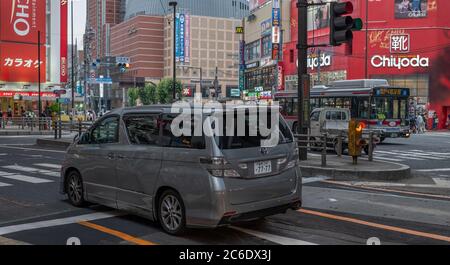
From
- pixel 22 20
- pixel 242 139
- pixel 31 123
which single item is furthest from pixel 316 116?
pixel 22 20

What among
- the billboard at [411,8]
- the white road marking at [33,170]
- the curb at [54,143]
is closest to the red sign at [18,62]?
the curb at [54,143]

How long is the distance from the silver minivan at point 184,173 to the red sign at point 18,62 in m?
52.4

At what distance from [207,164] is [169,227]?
3.72ft

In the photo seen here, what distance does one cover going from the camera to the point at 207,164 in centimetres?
656

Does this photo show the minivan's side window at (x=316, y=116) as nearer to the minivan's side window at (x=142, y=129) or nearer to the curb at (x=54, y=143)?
the curb at (x=54, y=143)

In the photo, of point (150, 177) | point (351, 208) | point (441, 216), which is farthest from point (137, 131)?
point (441, 216)

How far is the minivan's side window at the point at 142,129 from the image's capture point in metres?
7.49

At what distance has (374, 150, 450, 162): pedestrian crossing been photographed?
61.3ft

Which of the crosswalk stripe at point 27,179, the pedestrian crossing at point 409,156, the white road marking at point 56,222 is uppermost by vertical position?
the pedestrian crossing at point 409,156

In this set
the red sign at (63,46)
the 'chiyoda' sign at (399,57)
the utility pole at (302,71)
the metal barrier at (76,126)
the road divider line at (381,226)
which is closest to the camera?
the road divider line at (381,226)

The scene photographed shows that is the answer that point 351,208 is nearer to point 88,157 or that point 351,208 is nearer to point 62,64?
point 88,157

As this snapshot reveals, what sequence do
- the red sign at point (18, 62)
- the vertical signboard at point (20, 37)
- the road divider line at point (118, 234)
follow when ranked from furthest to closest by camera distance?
the red sign at point (18, 62), the vertical signboard at point (20, 37), the road divider line at point (118, 234)

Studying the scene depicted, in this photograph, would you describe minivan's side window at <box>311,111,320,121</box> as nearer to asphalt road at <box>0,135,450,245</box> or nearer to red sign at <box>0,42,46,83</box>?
asphalt road at <box>0,135,450,245</box>
